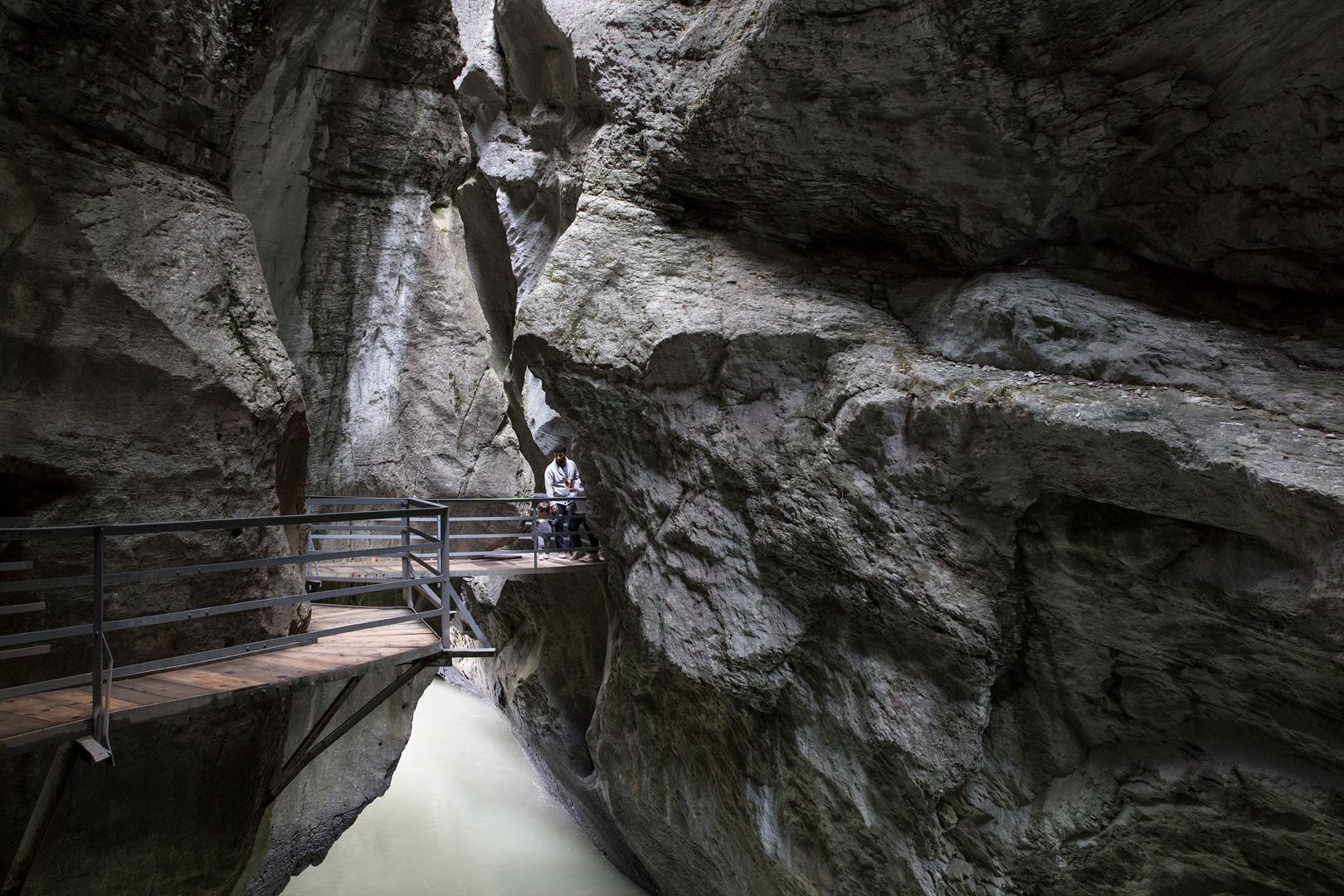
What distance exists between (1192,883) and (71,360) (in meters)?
7.39

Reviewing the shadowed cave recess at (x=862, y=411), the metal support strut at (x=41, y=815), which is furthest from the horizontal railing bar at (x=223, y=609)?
the shadowed cave recess at (x=862, y=411)

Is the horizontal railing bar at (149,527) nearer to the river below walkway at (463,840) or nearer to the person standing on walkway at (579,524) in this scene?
the person standing on walkway at (579,524)

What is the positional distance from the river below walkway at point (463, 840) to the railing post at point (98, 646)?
6.68m

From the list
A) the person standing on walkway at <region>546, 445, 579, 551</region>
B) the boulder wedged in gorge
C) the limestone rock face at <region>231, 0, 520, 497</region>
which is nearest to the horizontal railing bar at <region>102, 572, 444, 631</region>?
the boulder wedged in gorge

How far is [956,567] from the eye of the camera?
4.44m

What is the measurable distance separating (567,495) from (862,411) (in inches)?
176

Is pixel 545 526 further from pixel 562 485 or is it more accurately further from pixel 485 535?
pixel 485 535

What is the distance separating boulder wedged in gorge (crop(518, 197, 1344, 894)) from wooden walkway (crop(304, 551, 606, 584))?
1.30 metres

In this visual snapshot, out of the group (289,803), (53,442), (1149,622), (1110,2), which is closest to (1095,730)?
(1149,622)

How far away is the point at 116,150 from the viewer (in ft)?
16.0

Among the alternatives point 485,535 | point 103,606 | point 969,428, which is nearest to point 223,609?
point 103,606

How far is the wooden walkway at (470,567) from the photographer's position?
7.35m

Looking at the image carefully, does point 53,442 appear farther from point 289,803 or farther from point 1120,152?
point 1120,152

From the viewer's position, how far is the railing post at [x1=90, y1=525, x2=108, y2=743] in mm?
3289
